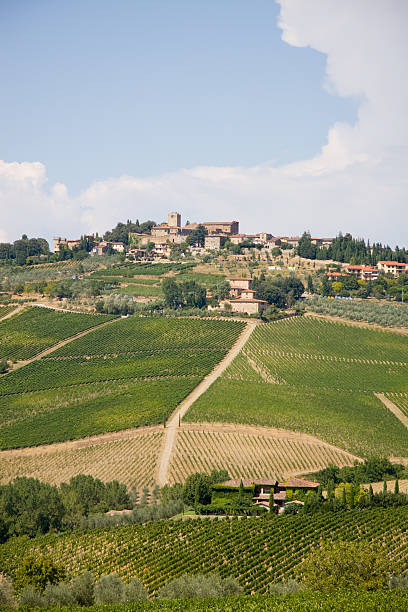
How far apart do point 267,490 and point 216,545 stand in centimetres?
1125

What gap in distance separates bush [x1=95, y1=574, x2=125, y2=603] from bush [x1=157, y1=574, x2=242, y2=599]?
1.90m

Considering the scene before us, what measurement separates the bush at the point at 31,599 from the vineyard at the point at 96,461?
2048cm

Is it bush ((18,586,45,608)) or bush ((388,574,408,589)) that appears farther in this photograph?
bush ((388,574,408,589))

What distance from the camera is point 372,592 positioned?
31.6 m

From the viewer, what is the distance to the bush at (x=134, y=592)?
32656 millimetres

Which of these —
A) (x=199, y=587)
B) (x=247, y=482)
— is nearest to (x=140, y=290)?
(x=247, y=482)

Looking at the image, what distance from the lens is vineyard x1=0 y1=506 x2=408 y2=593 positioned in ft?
125

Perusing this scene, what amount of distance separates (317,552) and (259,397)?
30.2 m

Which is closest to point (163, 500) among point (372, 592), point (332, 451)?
point (332, 451)

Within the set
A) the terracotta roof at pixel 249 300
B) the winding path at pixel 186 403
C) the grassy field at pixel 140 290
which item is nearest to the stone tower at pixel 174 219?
the grassy field at pixel 140 290

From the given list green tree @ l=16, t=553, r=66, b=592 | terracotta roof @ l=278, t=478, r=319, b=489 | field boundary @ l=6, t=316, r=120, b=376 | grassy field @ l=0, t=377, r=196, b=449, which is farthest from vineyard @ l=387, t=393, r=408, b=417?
green tree @ l=16, t=553, r=66, b=592

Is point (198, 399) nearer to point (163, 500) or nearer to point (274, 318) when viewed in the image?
point (163, 500)

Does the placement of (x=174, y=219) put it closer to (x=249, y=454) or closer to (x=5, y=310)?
(x=5, y=310)

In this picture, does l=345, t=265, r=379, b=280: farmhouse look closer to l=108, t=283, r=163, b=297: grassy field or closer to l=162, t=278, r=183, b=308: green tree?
l=108, t=283, r=163, b=297: grassy field
